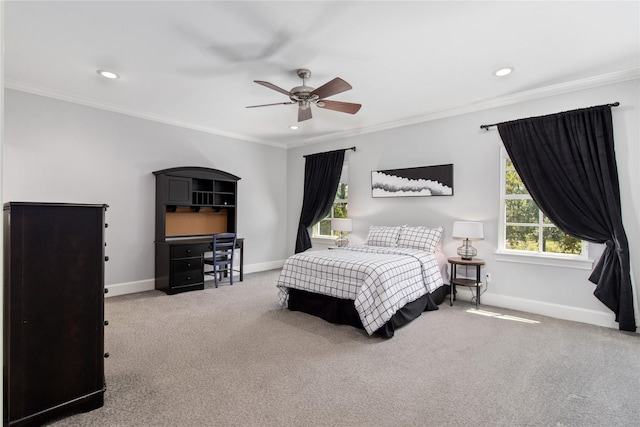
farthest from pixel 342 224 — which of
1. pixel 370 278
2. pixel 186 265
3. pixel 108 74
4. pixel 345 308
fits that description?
pixel 108 74

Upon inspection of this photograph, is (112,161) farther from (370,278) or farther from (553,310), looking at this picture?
(553,310)

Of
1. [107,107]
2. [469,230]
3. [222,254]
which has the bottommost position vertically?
[222,254]

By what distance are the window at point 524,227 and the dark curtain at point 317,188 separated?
2655 millimetres

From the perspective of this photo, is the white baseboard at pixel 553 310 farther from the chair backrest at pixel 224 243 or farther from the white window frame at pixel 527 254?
the chair backrest at pixel 224 243

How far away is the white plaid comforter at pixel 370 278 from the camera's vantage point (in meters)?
3.29

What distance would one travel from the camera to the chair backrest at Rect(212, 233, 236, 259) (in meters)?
5.20

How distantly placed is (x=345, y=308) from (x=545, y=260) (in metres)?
2.43

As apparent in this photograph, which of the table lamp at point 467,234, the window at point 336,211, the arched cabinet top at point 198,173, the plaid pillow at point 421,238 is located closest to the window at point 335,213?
the window at point 336,211

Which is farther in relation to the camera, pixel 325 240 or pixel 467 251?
pixel 325 240

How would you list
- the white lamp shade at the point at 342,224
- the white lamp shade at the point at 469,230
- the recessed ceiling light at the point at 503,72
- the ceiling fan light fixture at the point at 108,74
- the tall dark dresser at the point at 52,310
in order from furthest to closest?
the white lamp shade at the point at 342,224 < the white lamp shade at the point at 469,230 < the ceiling fan light fixture at the point at 108,74 < the recessed ceiling light at the point at 503,72 < the tall dark dresser at the point at 52,310

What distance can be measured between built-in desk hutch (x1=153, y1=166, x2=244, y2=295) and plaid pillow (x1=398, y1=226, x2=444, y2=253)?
105 inches

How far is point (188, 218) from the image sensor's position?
562 centimetres

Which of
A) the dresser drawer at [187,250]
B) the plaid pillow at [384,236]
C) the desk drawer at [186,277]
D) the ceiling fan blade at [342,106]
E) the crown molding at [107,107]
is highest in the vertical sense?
the crown molding at [107,107]

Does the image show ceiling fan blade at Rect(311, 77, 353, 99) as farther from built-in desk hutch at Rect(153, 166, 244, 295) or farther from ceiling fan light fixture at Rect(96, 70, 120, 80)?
built-in desk hutch at Rect(153, 166, 244, 295)
